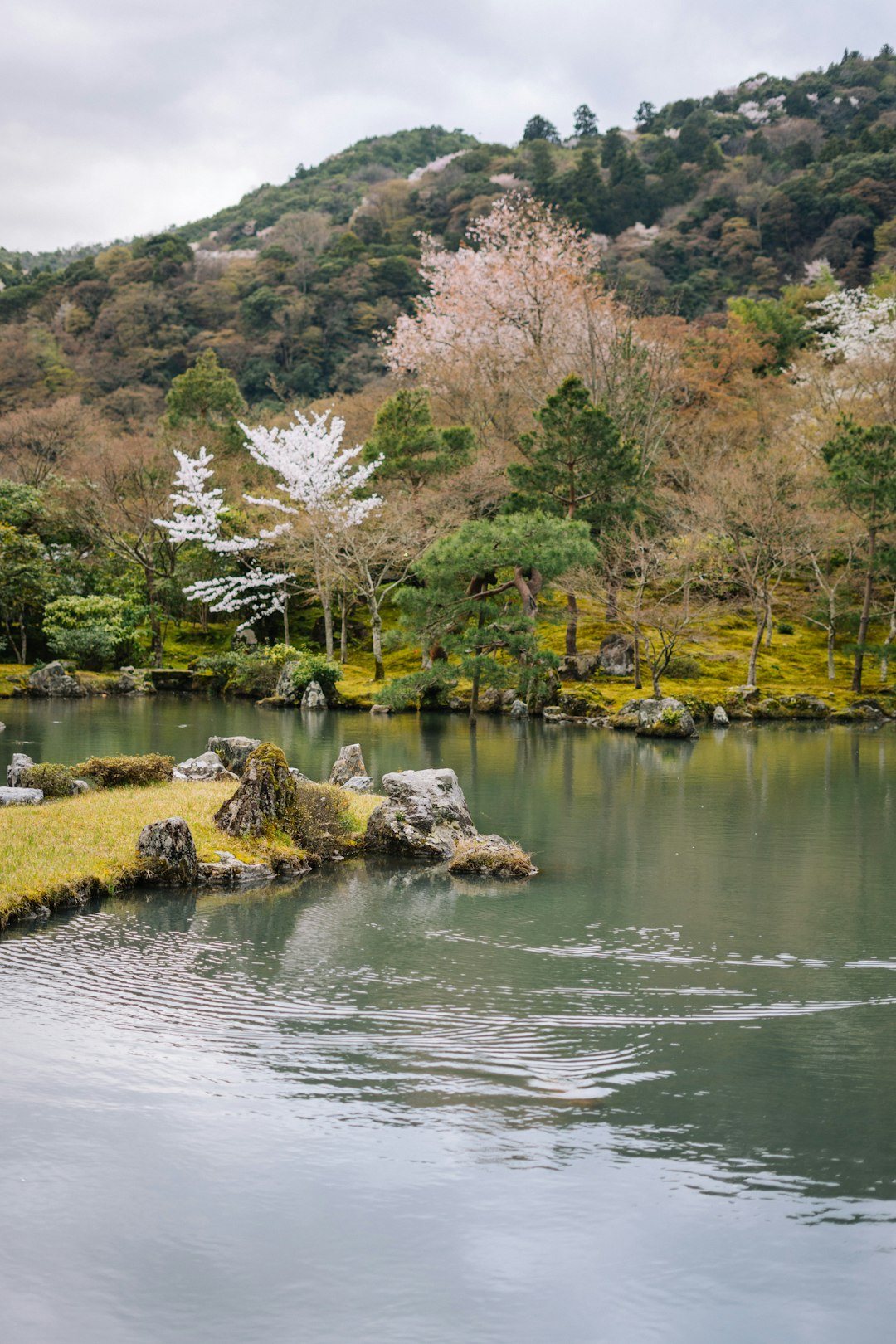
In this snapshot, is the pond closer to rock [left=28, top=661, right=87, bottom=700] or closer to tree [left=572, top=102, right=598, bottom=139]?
rock [left=28, top=661, right=87, bottom=700]

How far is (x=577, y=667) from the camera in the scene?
34.2m

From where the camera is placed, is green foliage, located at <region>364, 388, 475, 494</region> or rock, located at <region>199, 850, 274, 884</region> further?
green foliage, located at <region>364, 388, 475, 494</region>

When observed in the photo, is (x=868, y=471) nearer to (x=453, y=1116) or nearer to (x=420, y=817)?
(x=420, y=817)

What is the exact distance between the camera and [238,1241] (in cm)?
499

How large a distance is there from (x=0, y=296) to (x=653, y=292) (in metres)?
42.8

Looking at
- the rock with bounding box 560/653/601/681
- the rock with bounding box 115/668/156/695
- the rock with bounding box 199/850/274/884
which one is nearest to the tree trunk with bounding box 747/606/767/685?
the rock with bounding box 560/653/601/681

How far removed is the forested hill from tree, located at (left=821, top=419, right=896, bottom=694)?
23.9m

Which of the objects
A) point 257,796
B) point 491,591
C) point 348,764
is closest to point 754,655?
point 491,591

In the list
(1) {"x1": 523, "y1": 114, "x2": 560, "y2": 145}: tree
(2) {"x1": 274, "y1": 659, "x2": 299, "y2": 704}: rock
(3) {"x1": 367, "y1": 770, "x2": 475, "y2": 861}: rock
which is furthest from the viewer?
(1) {"x1": 523, "y1": 114, "x2": 560, "y2": 145}: tree

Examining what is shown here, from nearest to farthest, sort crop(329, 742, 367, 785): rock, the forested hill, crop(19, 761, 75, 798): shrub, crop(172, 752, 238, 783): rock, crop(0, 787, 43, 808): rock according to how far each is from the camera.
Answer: crop(0, 787, 43, 808): rock, crop(19, 761, 75, 798): shrub, crop(172, 752, 238, 783): rock, crop(329, 742, 367, 785): rock, the forested hill

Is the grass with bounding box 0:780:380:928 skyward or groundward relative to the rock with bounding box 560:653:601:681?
groundward

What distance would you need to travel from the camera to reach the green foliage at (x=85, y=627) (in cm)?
3662

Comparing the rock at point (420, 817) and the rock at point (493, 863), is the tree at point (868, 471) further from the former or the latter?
the rock at point (493, 863)

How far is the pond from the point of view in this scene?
15.2 feet
